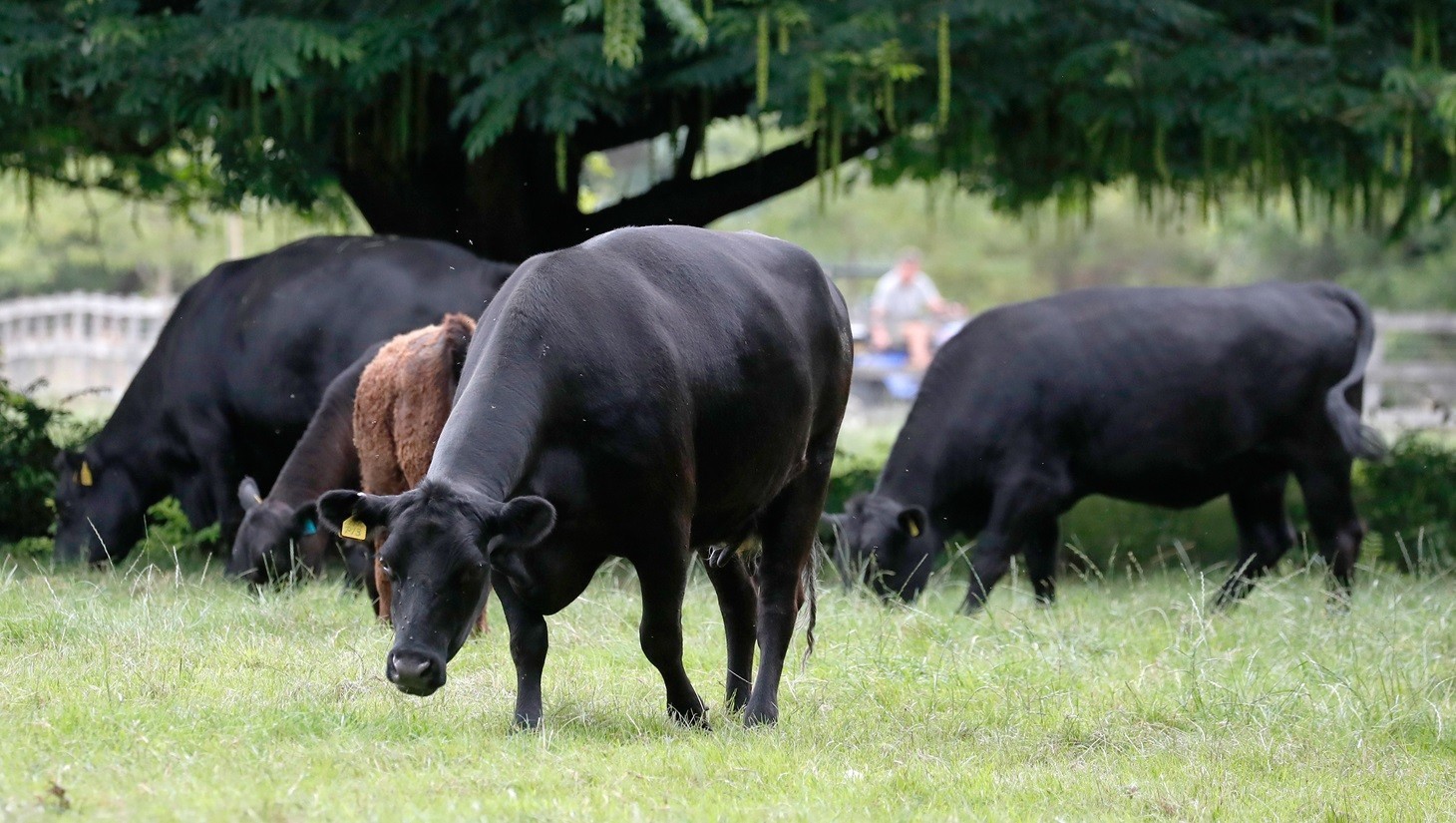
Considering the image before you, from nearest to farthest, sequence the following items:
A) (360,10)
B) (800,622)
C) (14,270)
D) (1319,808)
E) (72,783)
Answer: (72,783), (1319,808), (800,622), (360,10), (14,270)

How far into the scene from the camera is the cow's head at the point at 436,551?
489cm

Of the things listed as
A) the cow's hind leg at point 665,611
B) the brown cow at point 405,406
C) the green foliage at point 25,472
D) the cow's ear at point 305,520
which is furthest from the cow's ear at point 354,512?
the green foliage at point 25,472

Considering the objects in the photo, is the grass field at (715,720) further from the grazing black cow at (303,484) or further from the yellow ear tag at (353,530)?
the yellow ear tag at (353,530)

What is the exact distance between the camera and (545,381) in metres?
5.25

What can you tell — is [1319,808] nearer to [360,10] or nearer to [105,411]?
[360,10]

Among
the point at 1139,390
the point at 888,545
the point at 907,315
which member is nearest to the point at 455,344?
the point at 888,545

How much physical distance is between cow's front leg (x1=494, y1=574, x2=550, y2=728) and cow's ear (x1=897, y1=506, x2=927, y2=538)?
4.80 meters

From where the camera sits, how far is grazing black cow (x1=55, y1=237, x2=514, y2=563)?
1066 centimetres

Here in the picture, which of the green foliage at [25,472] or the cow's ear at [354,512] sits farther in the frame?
the green foliage at [25,472]

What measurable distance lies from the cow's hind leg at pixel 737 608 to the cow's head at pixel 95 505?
607 centimetres

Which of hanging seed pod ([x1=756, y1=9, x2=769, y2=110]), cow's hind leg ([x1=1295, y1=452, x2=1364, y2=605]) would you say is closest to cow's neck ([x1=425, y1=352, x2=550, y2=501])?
hanging seed pod ([x1=756, y1=9, x2=769, y2=110])

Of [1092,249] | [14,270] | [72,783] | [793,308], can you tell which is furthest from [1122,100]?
[1092,249]

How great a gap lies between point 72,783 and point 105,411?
2212 cm

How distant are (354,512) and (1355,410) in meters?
8.01
